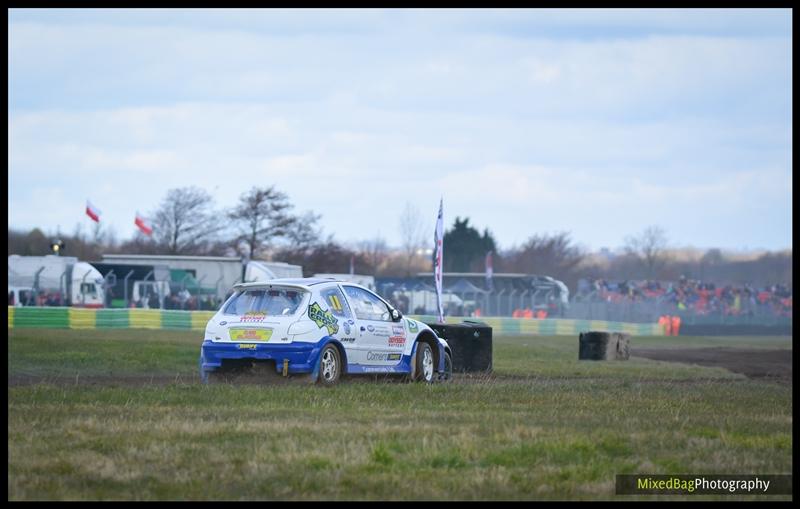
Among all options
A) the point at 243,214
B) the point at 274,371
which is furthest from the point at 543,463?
the point at 243,214

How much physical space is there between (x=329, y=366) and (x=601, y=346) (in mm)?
13108

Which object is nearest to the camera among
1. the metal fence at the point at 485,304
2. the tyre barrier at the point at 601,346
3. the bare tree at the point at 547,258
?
the tyre barrier at the point at 601,346

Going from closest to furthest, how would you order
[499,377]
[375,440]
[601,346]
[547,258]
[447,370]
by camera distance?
1. [375,440]
2. [447,370]
3. [499,377]
4. [601,346]
5. [547,258]

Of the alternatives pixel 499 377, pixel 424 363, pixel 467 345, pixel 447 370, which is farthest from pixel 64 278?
pixel 424 363

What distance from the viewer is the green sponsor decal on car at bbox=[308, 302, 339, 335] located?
606 inches

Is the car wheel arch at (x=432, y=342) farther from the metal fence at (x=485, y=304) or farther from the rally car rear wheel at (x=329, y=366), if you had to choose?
the metal fence at (x=485, y=304)

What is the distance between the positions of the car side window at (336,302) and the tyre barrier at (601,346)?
39.1 feet

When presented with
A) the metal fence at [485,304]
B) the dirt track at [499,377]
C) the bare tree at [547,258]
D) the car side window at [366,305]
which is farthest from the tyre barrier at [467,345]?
the bare tree at [547,258]

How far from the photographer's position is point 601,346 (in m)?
27.6

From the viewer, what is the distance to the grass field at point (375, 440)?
7407mm

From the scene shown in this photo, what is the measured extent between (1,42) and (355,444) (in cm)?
440

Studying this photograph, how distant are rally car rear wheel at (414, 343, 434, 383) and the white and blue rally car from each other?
219 millimetres

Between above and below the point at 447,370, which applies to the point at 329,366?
above

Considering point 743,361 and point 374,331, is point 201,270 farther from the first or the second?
point 374,331
